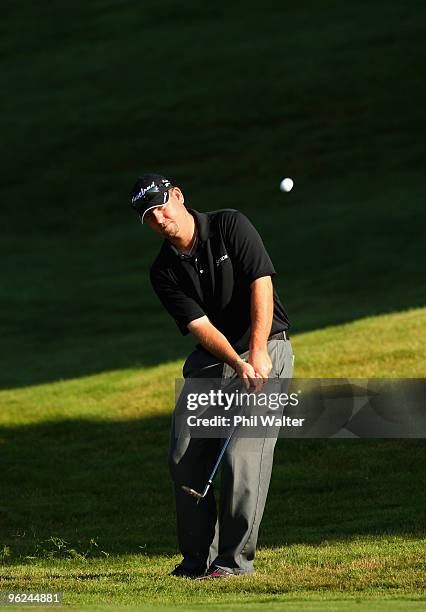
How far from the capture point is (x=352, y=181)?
35.0 m

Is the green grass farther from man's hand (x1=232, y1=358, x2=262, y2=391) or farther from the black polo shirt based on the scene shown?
man's hand (x1=232, y1=358, x2=262, y2=391)

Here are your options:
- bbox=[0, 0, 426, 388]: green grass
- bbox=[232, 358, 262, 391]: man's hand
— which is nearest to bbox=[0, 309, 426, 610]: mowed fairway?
bbox=[232, 358, 262, 391]: man's hand

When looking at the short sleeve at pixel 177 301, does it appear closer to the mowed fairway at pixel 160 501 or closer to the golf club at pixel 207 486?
the golf club at pixel 207 486

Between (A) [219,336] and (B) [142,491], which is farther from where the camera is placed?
(B) [142,491]

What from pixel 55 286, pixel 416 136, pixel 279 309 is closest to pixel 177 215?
pixel 279 309

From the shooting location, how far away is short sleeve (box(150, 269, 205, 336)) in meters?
7.55

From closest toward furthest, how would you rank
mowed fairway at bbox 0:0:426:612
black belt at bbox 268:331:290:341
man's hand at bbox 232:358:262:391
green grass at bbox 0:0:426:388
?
man's hand at bbox 232:358:262:391 → black belt at bbox 268:331:290:341 → mowed fairway at bbox 0:0:426:612 → green grass at bbox 0:0:426:388

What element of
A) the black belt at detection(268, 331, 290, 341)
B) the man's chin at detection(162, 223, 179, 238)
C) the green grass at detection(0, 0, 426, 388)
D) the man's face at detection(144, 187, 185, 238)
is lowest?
the black belt at detection(268, 331, 290, 341)

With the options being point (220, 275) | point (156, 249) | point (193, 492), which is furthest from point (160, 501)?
point (156, 249)

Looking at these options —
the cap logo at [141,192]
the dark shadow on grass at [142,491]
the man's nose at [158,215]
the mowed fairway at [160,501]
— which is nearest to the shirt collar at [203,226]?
the man's nose at [158,215]

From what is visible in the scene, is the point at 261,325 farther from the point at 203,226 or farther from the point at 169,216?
the point at 169,216

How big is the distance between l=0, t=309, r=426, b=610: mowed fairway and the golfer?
0.95ft

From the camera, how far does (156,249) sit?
30719 mm

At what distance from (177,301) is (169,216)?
1.68 ft
